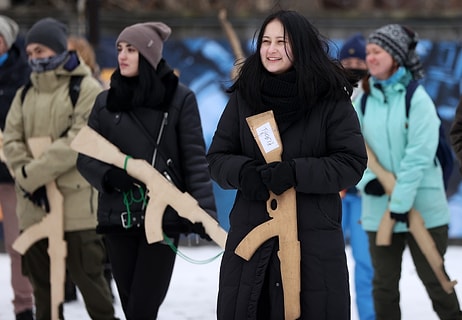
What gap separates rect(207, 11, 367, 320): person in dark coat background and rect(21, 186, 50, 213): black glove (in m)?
2.11

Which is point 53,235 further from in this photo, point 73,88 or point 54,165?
point 73,88

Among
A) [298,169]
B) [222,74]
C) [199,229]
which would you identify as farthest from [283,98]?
[222,74]

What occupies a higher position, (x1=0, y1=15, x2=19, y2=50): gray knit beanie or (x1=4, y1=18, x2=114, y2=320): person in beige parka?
(x1=0, y1=15, x2=19, y2=50): gray knit beanie

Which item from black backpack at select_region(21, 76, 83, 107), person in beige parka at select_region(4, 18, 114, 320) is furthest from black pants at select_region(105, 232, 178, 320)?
black backpack at select_region(21, 76, 83, 107)

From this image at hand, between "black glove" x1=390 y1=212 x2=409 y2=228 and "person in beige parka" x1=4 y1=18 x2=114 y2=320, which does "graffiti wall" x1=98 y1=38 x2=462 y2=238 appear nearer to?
"person in beige parka" x1=4 y1=18 x2=114 y2=320

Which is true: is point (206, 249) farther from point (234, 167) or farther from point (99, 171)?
point (234, 167)

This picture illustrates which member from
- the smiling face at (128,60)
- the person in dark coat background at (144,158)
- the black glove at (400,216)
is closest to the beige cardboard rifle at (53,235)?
the person in dark coat background at (144,158)

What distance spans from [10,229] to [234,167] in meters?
3.12

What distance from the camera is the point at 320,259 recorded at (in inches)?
158

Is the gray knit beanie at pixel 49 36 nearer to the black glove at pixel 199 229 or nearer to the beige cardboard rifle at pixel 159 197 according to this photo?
the beige cardboard rifle at pixel 159 197

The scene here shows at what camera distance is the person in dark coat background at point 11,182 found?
659 cm

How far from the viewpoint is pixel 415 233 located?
5.79m

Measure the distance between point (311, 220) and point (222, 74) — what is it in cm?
601

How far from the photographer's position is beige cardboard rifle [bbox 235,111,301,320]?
13.1 ft
